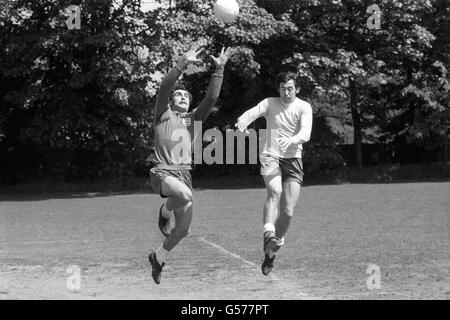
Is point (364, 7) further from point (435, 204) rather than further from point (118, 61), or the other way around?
point (435, 204)

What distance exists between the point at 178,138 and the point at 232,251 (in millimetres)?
6472

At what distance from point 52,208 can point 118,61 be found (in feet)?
25.9

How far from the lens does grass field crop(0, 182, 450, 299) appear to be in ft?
37.1

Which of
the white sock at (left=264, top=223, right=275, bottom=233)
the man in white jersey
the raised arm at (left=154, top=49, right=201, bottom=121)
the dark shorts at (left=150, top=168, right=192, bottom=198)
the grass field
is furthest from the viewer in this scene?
the grass field

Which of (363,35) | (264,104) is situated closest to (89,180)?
(363,35)

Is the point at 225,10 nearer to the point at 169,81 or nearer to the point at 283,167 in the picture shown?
the point at 169,81

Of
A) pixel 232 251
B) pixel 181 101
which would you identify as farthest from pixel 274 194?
pixel 232 251

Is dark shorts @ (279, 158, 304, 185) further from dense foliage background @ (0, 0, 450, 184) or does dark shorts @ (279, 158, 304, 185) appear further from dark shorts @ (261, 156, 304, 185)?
dense foliage background @ (0, 0, 450, 184)

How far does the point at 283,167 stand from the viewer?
1062 cm

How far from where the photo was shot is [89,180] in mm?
37000

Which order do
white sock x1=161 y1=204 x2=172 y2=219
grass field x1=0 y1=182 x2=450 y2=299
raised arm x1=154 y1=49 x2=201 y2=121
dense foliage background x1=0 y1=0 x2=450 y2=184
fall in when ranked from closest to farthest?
raised arm x1=154 y1=49 x2=201 y2=121 → white sock x1=161 y1=204 x2=172 y2=219 → grass field x1=0 y1=182 x2=450 y2=299 → dense foliage background x1=0 y1=0 x2=450 y2=184

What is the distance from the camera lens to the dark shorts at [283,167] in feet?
34.6

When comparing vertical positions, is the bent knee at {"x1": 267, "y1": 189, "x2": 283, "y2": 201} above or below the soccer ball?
below

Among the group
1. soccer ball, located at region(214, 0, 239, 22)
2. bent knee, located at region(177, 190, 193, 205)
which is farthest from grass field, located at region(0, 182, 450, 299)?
soccer ball, located at region(214, 0, 239, 22)
